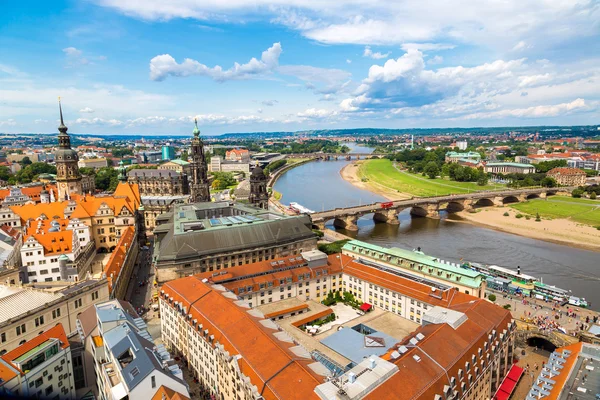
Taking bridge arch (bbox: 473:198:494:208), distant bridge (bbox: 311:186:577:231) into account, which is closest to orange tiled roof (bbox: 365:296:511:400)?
distant bridge (bbox: 311:186:577:231)

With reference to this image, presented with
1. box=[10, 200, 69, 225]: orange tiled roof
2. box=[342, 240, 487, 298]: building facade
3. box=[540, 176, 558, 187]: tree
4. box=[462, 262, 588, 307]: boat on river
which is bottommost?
box=[462, 262, 588, 307]: boat on river

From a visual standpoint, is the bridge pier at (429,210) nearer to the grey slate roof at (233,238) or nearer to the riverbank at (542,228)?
the riverbank at (542,228)

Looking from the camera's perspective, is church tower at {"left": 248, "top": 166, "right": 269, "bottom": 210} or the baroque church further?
the baroque church

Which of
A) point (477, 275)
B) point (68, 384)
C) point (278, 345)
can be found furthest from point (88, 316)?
point (477, 275)

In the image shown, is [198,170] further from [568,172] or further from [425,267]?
[568,172]

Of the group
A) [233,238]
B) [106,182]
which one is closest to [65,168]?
[233,238]

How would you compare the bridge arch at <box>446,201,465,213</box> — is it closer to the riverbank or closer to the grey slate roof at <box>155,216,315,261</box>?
the riverbank

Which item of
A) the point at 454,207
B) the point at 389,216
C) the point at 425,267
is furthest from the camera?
the point at 454,207
